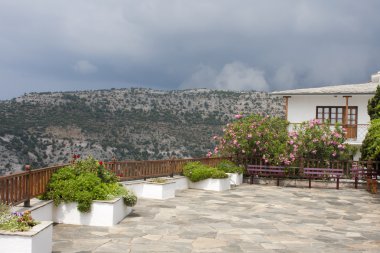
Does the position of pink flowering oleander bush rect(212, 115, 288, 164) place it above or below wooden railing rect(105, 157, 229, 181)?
above

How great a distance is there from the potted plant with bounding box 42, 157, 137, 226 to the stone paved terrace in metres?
0.29

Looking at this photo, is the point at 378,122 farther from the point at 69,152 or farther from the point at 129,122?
the point at 129,122

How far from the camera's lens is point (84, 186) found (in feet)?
34.7

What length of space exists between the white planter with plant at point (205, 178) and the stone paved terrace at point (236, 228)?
1.74 metres

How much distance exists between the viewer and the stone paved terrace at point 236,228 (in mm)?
8672

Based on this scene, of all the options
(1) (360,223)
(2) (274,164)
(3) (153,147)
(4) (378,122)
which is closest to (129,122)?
(3) (153,147)

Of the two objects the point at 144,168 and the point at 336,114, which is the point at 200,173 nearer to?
the point at 144,168

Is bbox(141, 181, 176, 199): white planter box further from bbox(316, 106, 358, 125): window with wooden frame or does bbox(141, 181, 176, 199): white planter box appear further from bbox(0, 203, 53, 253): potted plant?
bbox(316, 106, 358, 125): window with wooden frame

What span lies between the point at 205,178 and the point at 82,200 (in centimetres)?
875

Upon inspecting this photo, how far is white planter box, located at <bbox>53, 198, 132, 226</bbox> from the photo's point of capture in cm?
1027

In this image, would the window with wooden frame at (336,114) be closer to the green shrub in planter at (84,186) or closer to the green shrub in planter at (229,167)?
the green shrub in planter at (229,167)

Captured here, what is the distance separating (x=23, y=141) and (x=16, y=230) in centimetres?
4338

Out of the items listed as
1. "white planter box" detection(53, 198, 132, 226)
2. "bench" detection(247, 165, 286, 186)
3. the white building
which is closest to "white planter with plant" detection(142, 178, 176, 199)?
"white planter box" detection(53, 198, 132, 226)

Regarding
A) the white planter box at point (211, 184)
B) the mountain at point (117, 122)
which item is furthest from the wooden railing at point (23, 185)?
the mountain at point (117, 122)
